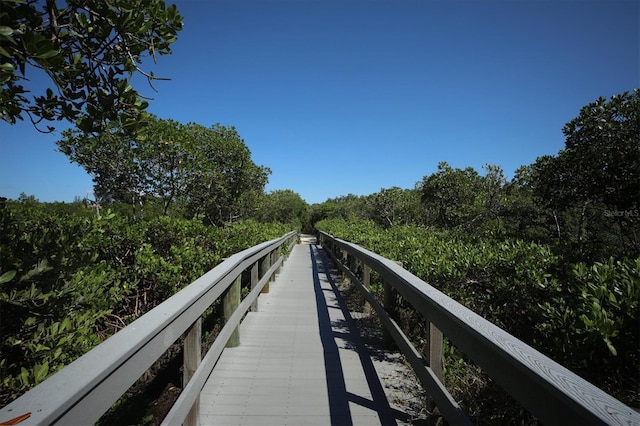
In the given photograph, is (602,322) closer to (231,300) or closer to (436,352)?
(436,352)

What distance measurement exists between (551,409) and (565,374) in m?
0.12

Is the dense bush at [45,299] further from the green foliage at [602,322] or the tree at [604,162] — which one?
the tree at [604,162]

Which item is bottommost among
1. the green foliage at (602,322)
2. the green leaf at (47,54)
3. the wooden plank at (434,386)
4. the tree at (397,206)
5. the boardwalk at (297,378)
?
the boardwalk at (297,378)

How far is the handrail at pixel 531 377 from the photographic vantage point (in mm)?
850

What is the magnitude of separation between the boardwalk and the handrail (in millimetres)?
1026

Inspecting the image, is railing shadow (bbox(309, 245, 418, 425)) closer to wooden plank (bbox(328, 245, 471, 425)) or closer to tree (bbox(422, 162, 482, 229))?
wooden plank (bbox(328, 245, 471, 425))

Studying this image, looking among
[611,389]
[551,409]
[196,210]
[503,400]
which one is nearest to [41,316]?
[551,409]

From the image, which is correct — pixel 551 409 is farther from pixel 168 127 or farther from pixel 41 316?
pixel 168 127

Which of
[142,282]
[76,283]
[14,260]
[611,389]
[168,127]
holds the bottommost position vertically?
[611,389]

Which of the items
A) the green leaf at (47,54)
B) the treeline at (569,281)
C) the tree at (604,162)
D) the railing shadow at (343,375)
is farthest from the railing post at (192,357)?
the tree at (604,162)

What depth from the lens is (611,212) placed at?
6.62 metres

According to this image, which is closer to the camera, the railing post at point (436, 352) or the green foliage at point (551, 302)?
the green foliage at point (551, 302)

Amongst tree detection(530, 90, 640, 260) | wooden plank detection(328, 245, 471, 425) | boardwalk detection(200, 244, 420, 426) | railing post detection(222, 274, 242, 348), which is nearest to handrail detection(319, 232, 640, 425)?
wooden plank detection(328, 245, 471, 425)

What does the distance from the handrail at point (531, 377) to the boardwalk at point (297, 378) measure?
1.03 meters
